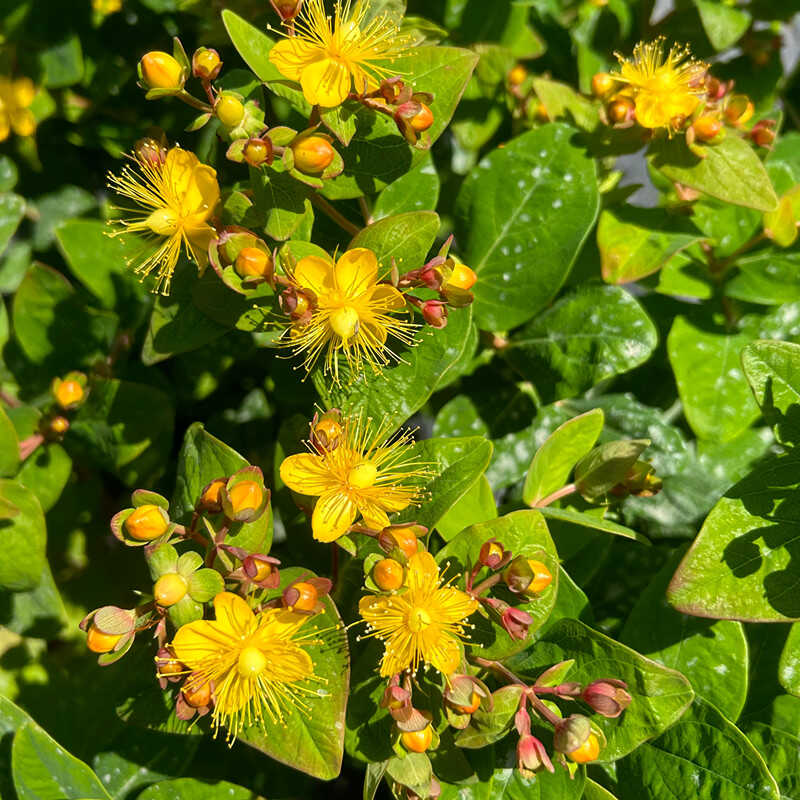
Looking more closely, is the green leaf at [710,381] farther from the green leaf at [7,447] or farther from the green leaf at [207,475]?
the green leaf at [7,447]

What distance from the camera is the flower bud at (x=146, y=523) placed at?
79 cm

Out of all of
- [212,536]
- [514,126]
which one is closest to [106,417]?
[212,536]

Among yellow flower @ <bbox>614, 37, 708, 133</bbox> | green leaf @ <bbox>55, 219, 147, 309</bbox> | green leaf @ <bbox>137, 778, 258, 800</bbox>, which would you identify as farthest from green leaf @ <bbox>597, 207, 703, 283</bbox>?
green leaf @ <bbox>137, 778, 258, 800</bbox>

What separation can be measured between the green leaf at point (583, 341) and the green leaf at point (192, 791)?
2.23ft

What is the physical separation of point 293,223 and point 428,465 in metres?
0.32

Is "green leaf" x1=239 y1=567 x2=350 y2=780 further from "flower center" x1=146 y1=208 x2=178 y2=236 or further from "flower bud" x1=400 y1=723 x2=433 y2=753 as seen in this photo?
"flower center" x1=146 y1=208 x2=178 y2=236

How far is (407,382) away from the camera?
3.10 feet

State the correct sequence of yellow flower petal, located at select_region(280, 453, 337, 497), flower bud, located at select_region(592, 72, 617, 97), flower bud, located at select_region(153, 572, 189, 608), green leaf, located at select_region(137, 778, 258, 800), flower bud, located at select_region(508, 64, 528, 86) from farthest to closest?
flower bud, located at select_region(508, 64, 528, 86) < flower bud, located at select_region(592, 72, 617, 97) < green leaf, located at select_region(137, 778, 258, 800) < yellow flower petal, located at select_region(280, 453, 337, 497) < flower bud, located at select_region(153, 572, 189, 608)

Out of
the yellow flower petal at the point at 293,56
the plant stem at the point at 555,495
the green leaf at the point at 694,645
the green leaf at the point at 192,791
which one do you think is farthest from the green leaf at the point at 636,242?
the green leaf at the point at 192,791

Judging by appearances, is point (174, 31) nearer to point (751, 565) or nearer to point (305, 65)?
point (305, 65)

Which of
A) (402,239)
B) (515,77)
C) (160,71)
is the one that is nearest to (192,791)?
(402,239)

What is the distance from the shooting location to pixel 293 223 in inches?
34.4

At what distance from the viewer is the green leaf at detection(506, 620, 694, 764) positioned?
866 millimetres

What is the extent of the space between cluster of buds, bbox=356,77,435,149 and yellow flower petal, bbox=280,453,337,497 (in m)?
0.36
